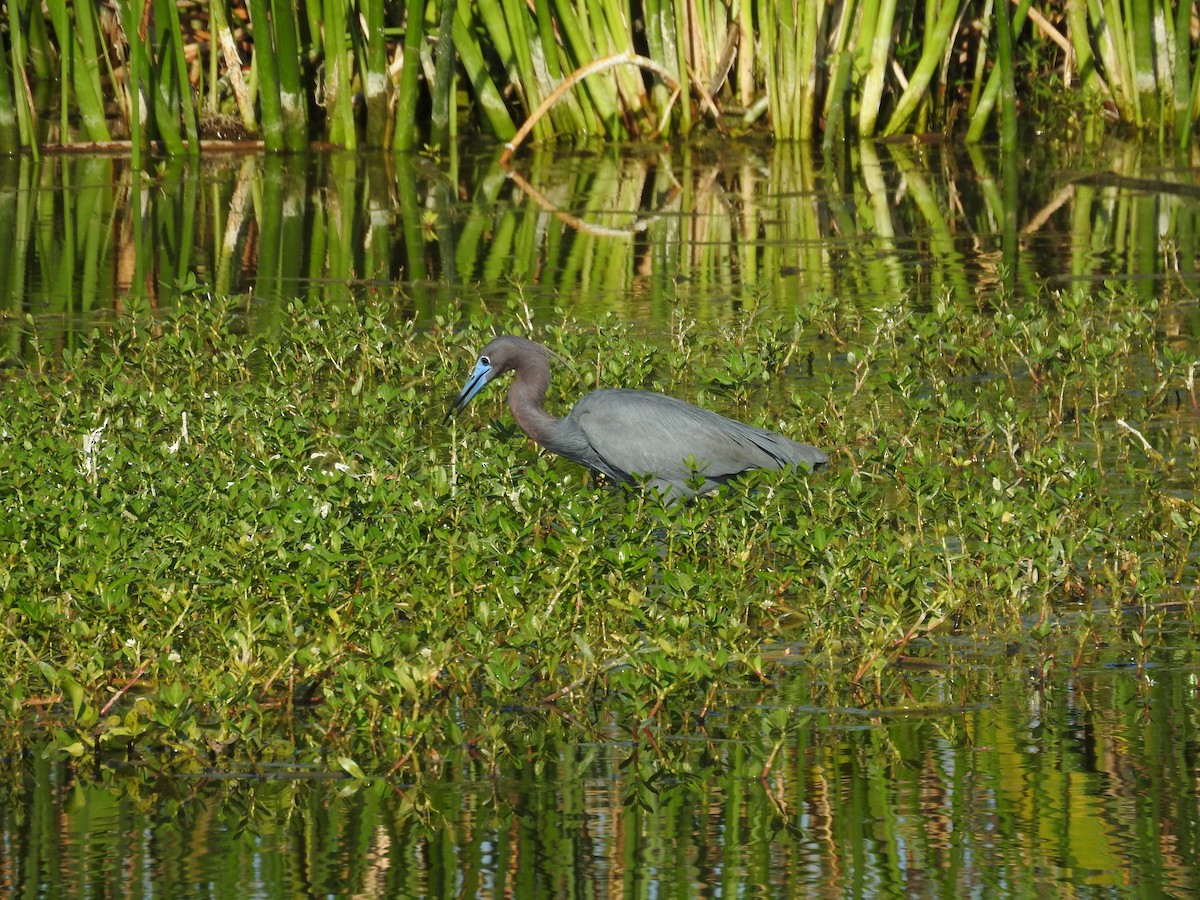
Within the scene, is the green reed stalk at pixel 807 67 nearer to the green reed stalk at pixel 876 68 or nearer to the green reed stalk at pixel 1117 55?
the green reed stalk at pixel 876 68

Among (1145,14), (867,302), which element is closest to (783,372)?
(867,302)

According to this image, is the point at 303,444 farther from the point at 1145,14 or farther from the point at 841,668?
the point at 1145,14

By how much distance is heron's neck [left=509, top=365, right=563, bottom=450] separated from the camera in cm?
692

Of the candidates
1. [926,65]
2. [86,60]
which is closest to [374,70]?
[86,60]

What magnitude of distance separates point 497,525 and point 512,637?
76 centimetres

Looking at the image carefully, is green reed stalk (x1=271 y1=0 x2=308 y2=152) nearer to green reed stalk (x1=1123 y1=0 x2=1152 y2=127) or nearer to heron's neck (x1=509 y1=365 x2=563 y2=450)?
green reed stalk (x1=1123 y1=0 x2=1152 y2=127)

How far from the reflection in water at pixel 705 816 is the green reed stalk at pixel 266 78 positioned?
10136 mm

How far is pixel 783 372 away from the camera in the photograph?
8648 millimetres

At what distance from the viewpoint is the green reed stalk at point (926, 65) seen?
14289 millimetres

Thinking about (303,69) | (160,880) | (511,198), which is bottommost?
(160,880)

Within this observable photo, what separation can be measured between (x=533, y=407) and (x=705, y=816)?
10.1 feet

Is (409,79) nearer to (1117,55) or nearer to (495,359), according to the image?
(1117,55)

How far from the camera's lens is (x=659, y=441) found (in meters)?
6.63

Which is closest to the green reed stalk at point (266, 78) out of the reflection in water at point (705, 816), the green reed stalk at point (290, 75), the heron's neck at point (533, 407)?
the green reed stalk at point (290, 75)
